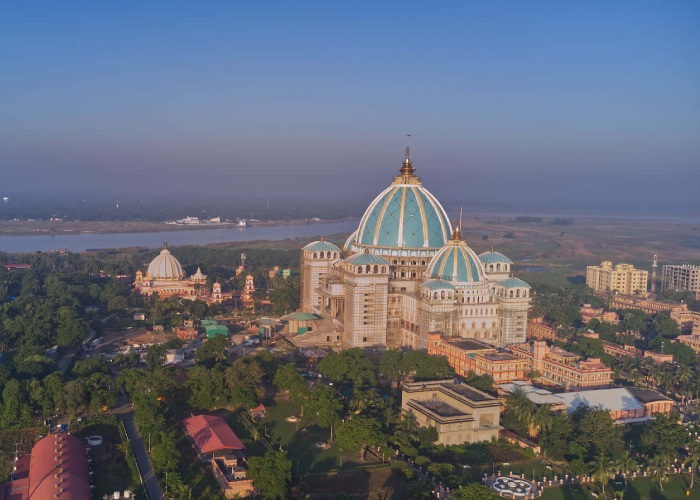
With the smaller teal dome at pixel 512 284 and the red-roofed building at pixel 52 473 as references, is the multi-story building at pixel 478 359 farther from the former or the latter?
the red-roofed building at pixel 52 473

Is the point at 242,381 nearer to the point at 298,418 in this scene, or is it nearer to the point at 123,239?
the point at 298,418

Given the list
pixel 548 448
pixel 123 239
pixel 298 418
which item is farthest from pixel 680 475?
pixel 123 239

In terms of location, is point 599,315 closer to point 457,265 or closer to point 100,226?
point 457,265

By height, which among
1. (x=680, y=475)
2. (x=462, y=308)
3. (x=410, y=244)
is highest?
(x=410, y=244)

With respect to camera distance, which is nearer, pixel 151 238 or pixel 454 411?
pixel 454 411

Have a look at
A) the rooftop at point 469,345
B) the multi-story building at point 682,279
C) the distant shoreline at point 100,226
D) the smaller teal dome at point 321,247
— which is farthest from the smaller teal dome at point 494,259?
the distant shoreline at point 100,226

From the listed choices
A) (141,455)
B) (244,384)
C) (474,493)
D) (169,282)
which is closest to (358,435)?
(474,493)

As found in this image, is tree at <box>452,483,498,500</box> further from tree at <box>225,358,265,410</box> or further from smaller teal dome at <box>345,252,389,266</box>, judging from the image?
smaller teal dome at <box>345,252,389,266</box>

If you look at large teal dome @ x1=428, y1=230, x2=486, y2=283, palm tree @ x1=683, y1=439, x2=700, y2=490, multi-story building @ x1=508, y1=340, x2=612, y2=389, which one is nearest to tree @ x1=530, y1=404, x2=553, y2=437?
palm tree @ x1=683, y1=439, x2=700, y2=490
